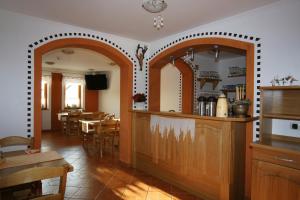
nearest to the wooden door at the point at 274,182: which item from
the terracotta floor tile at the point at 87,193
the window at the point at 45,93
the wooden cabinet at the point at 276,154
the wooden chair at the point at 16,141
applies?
the wooden cabinet at the point at 276,154

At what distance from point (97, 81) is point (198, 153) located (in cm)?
660

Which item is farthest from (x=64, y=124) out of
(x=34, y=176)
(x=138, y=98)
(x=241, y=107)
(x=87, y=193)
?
(x=34, y=176)

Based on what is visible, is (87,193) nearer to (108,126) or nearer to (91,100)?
(108,126)

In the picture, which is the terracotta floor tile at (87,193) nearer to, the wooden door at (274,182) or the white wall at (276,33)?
the wooden door at (274,182)

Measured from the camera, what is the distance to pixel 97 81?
8.48 meters

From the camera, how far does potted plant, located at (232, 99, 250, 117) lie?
2.46m

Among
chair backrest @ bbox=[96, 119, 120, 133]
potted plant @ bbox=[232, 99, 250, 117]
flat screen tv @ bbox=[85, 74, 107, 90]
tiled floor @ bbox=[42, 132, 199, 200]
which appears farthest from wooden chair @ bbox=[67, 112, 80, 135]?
potted plant @ bbox=[232, 99, 250, 117]

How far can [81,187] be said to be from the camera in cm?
296

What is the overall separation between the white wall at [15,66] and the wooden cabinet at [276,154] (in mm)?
2931

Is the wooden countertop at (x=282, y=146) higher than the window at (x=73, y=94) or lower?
lower

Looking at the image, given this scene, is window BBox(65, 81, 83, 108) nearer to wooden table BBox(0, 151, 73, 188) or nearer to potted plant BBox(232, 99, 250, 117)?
wooden table BBox(0, 151, 73, 188)

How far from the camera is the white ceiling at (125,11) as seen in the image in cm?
243

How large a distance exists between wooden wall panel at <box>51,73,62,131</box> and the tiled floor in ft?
14.8

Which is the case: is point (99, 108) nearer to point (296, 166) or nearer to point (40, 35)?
point (40, 35)
